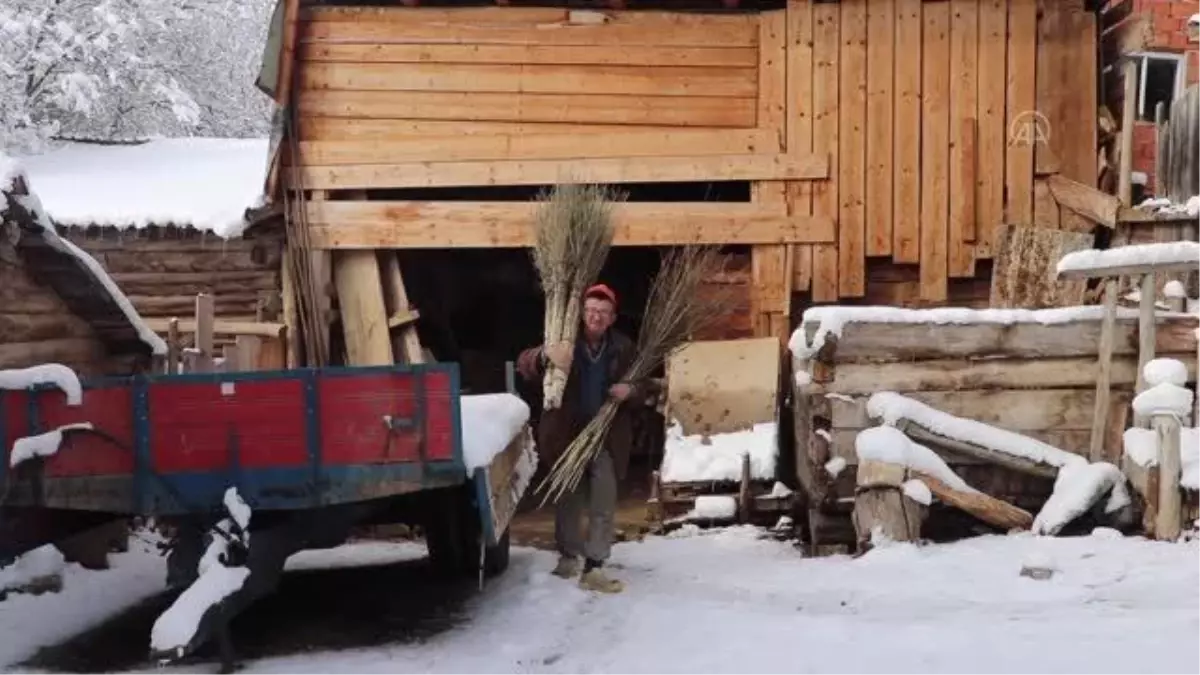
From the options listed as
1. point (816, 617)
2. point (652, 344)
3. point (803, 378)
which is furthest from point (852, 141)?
point (816, 617)

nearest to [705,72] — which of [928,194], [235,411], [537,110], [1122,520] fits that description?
[537,110]

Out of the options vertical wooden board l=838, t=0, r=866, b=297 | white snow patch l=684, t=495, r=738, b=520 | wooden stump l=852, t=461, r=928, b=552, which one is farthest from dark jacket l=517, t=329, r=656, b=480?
vertical wooden board l=838, t=0, r=866, b=297

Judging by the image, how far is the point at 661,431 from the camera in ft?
47.5

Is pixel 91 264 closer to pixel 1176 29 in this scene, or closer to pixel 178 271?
pixel 178 271

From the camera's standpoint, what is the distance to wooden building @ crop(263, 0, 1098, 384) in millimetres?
12070

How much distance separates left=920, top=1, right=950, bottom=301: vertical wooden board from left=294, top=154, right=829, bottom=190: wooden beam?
3.24ft

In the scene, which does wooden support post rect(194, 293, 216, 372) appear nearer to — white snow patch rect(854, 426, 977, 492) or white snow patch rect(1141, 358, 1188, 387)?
white snow patch rect(854, 426, 977, 492)

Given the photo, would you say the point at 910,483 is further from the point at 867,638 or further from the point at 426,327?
the point at 426,327

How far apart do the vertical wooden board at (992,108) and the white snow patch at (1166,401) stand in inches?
197

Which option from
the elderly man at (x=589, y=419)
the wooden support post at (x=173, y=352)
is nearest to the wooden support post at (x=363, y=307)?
the wooden support post at (x=173, y=352)

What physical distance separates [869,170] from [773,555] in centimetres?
504

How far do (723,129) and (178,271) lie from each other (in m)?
5.88

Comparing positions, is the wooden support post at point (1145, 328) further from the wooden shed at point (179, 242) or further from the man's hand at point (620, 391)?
the wooden shed at point (179, 242)

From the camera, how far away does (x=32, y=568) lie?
7488mm
